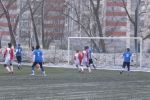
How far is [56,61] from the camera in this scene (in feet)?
168

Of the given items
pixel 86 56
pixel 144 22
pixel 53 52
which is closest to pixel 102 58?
pixel 53 52

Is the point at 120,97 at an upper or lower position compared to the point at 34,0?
lower

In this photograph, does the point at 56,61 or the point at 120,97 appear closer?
the point at 120,97

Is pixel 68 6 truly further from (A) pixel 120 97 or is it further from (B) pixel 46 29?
(A) pixel 120 97

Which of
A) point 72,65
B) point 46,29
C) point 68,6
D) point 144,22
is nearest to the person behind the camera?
point 72,65

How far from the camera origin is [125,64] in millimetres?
35438

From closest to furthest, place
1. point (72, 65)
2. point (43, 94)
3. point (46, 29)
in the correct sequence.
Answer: point (43, 94), point (72, 65), point (46, 29)

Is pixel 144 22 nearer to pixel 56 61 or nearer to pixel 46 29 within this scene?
pixel 46 29

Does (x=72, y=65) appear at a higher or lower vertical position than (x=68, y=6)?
lower

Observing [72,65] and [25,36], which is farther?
[25,36]

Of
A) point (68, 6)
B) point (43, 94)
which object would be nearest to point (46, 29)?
point (68, 6)

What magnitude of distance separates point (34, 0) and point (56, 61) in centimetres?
1403

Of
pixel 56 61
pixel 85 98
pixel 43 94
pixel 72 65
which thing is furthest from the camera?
pixel 56 61

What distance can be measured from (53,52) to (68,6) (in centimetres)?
1889
